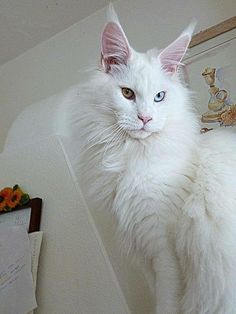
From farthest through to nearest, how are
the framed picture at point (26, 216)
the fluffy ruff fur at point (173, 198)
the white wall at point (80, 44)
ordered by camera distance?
the white wall at point (80, 44)
the framed picture at point (26, 216)
the fluffy ruff fur at point (173, 198)

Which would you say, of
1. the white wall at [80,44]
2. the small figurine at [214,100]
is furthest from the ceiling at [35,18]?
the small figurine at [214,100]

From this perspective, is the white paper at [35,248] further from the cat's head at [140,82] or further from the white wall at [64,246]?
the cat's head at [140,82]

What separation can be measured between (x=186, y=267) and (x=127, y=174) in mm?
240

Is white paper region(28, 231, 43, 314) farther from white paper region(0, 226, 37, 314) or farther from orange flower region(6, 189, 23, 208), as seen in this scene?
orange flower region(6, 189, 23, 208)

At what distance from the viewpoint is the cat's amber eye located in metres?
0.74

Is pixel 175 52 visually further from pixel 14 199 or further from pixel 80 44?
pixel 80 44

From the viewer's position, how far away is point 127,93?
0.74m

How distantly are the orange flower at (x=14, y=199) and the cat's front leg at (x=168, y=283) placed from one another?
564 mm

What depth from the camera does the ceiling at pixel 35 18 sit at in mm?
1383

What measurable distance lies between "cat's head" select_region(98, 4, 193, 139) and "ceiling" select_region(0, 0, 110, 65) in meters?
0.78

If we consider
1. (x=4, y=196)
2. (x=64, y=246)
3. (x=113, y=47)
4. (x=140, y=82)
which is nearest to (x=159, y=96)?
(x=140, y=82)

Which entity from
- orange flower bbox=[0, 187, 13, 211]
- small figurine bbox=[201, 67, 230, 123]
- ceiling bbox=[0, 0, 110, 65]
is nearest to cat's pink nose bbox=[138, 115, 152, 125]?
small figurine bbox=[201, 67, 230, 123]

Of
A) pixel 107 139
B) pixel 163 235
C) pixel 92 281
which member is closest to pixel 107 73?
pixel 107 139

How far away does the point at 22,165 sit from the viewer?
108 cm
